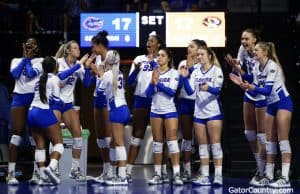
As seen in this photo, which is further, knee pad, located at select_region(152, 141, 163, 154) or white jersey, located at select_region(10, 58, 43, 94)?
white jersey, located at select_region(10, 58, 43, 94)

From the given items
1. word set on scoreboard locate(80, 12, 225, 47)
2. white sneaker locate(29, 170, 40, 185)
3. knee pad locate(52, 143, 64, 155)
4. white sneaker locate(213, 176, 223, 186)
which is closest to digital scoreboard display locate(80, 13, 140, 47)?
word set on scoreboard locate(80, 12, 225, 47)

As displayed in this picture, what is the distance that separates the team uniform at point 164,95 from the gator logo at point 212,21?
3019mm

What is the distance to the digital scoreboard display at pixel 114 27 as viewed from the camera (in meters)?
15.2

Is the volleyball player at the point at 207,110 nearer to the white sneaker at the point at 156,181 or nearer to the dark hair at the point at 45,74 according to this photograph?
the white sneaker at the point at 156,181

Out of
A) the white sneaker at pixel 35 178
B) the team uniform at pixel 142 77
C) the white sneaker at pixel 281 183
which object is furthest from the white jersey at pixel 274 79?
the white sneaker at pixel 35 178

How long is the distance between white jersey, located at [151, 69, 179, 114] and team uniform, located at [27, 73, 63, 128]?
1433 millimetres

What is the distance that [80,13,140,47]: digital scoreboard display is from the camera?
15234 millimetres

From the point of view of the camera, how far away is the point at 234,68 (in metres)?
12.1

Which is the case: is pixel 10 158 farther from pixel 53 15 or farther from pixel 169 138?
pixel 53 15

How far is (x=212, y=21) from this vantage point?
14.9 metres

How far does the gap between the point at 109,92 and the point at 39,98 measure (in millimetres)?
994

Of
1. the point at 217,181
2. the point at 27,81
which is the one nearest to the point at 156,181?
the point at 217,181

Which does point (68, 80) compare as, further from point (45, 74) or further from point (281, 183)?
point (281, 183)

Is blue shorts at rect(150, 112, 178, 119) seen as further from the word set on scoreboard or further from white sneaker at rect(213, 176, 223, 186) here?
the word set on scoreboard
